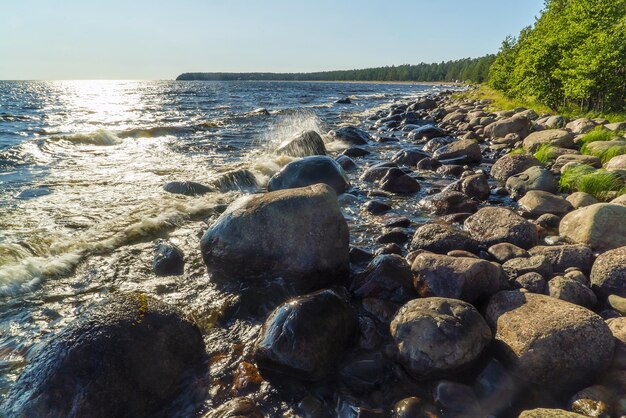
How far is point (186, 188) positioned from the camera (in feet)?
29.4

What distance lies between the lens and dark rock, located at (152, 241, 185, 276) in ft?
17.6

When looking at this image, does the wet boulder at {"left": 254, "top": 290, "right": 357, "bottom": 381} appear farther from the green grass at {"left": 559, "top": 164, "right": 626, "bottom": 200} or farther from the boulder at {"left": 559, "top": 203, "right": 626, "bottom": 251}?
the green grass at {"left": 559, "top": 164, "right": 626, "bottom": 200}

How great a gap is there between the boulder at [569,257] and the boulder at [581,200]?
2.34 m

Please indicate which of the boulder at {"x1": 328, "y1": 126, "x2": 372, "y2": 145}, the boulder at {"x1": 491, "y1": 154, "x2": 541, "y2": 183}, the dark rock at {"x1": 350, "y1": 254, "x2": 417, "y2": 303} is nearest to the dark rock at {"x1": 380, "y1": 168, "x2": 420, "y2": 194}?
the boulder at {"x1": 491, "y1": 154, "x2": 541, "y2": 183}

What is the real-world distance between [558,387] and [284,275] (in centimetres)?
315

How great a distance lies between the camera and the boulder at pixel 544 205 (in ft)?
23.3

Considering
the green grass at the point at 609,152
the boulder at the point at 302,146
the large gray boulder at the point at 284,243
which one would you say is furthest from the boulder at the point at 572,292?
the boulder at the point at 302,146

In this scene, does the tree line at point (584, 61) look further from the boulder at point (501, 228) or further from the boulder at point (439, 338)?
the boulder at point (439, 338)

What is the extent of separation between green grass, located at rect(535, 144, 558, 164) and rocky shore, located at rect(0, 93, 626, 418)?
14.3 feet

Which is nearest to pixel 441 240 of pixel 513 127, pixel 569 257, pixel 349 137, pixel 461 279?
pixel 461 279

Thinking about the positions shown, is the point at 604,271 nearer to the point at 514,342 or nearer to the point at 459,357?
the point at 514,342

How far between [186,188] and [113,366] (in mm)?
6212

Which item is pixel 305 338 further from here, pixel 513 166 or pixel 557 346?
pixel 513 166

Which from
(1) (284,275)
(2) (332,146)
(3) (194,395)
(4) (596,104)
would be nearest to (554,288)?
(1) (284,275)
